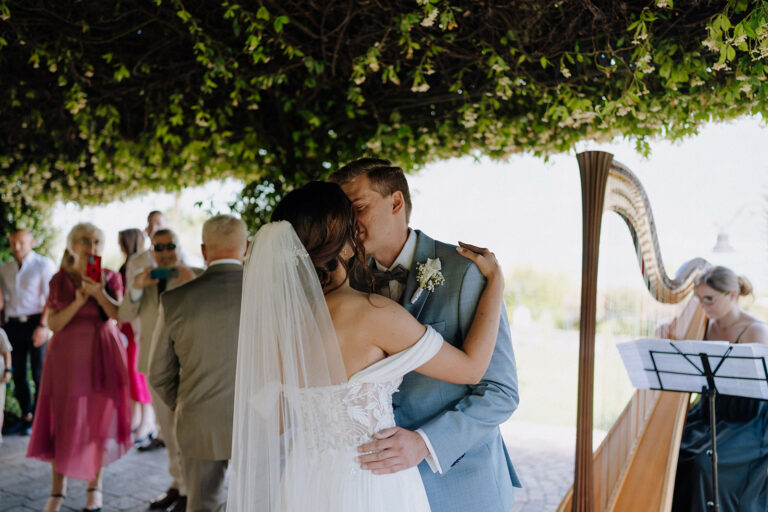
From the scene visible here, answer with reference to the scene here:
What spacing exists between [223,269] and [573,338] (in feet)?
28.1

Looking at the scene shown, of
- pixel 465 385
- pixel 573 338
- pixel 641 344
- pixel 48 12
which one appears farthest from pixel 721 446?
pixel 573 338

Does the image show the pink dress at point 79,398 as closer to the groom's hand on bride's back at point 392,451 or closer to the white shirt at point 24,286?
the white shirt at point 24,286

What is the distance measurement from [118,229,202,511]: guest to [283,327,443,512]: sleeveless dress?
2.76 meters

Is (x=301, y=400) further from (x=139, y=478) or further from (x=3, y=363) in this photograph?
(x=3, y=363)

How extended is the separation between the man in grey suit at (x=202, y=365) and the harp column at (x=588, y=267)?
1.80 metres

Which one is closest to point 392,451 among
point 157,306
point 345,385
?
point 345,385

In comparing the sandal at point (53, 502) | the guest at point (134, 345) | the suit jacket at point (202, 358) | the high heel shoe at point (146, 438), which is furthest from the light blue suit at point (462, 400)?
the high heel shoe at point (146, 438)

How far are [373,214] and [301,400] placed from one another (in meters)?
0.71

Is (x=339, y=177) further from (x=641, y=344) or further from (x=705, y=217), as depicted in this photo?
(x=705, y=217)

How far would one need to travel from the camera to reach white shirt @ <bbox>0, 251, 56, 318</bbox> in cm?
636

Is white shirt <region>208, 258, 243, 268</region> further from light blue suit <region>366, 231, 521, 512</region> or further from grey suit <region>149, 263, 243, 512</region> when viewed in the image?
light blue suit <region>366, 231, 521, 512</region>

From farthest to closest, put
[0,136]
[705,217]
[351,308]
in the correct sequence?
[705,217] → [0,136] → [351,308]

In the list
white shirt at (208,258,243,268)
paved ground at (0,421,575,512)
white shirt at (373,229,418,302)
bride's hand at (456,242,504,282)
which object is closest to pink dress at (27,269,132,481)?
paved ground at (0,421,575,512)

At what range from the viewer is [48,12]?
364cm
